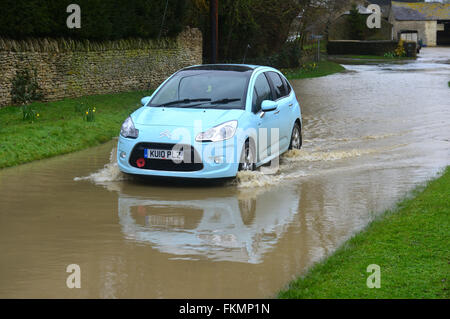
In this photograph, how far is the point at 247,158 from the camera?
412 inches

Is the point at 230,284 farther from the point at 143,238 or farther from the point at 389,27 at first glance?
the point at 389,27

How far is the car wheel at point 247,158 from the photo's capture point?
10352 millimetres

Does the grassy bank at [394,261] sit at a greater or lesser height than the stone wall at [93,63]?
lesser

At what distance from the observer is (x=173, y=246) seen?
7402 millimetres

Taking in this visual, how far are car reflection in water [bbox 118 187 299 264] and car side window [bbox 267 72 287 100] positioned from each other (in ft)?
7.92

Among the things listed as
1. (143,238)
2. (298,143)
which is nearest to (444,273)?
(143,238)

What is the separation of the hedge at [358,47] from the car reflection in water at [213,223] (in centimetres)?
5537

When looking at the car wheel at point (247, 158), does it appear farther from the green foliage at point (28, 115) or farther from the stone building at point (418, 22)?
the stone building at point (418, 22)

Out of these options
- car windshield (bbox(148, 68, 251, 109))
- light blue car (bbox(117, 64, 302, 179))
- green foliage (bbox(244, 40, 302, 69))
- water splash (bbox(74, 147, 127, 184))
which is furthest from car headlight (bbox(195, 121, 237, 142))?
green foliage (bbox(244, 40, 302, 69))

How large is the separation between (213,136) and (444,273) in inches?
181

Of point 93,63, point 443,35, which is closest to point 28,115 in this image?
point 93,63

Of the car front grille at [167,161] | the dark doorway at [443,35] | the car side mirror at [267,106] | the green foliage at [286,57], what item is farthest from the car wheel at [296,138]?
the dark doorway at [443,35]

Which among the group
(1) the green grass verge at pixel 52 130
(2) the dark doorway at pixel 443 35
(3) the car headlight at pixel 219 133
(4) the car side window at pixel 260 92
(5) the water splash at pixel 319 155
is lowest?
(5) the water splash at pixel 319 155

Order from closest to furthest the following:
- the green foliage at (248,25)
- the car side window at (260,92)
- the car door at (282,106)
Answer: the car side window at (260,92) < the car door at (282,106) < the green foliage at (248,25)
